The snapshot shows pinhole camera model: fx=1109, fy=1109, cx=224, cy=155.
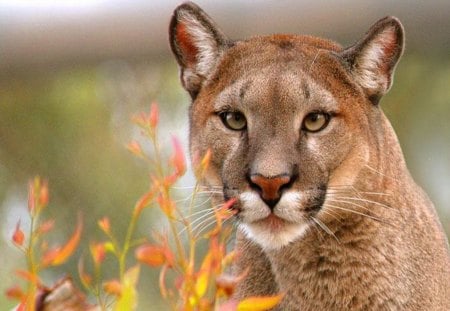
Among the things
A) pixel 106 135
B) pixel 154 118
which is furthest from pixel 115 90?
pixel 154 118

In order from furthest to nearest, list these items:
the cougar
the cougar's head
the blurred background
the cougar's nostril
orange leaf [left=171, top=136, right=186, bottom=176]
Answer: the blurred background → the cougar → the cougar's head → the cougar's nostril → orange leaf [left=171, top=136, right=186, bottom=176]

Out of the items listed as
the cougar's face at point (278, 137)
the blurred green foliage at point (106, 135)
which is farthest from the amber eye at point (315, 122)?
the blurred green foliage at point (106, 135)

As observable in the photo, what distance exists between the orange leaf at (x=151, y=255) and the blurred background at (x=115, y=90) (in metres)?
3.15

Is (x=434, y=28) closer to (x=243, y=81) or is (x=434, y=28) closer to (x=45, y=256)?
(x=243, y=81)

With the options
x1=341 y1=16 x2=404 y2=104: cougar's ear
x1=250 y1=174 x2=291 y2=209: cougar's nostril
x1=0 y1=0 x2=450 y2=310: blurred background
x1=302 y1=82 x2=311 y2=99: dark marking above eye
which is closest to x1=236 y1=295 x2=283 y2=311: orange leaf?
x1=250 y1=174 x2=291 y2=209: cougar's nostril

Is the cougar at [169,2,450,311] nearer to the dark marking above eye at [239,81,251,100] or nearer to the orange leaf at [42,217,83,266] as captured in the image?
the dark marking above eye at [239,81,251,100]

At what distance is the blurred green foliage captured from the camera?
Answer: 27.7 ft

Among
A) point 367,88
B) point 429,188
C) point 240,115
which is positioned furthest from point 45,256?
point 429,188

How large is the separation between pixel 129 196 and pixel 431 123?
2.55 meters

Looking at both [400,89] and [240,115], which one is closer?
[240,115]

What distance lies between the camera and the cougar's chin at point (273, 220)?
11.0ft

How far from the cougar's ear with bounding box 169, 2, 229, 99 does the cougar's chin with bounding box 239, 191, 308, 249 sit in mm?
755

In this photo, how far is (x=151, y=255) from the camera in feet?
4.32

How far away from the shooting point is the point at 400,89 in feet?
28.3
